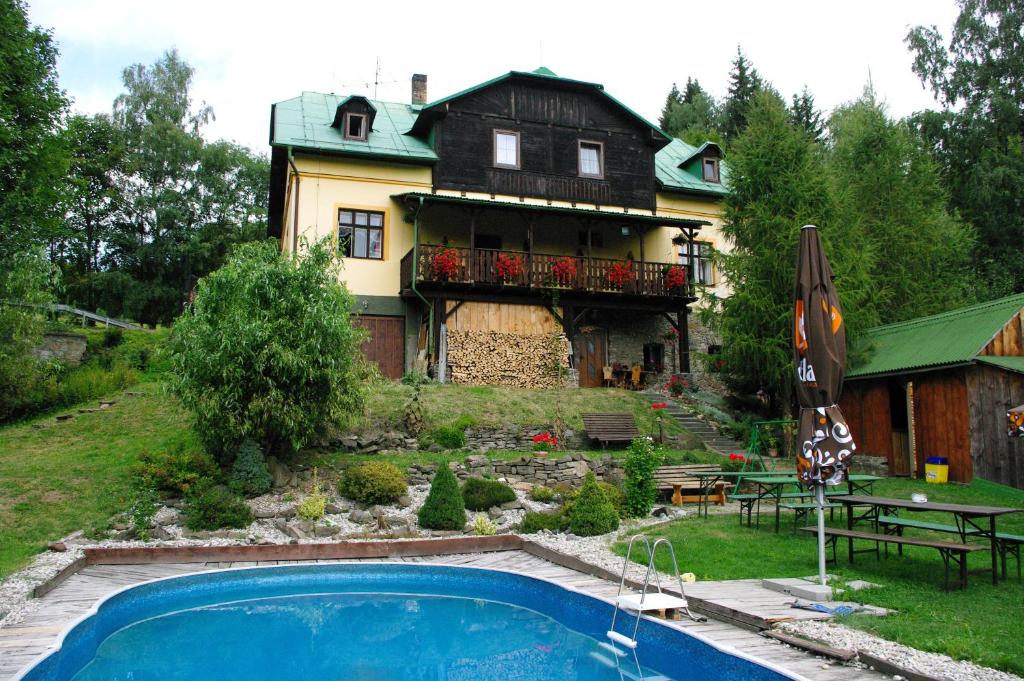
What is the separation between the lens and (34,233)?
667 inches

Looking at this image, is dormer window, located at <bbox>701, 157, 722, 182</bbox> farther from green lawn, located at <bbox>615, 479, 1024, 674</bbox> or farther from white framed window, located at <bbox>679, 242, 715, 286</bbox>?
green lawn, located at <bbox>615, 479, 1024, 674</bbox>

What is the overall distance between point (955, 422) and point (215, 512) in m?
13.9

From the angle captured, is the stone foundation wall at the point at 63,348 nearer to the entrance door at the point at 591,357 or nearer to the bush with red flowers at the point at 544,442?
the bush with red flowers at the point at 544,442

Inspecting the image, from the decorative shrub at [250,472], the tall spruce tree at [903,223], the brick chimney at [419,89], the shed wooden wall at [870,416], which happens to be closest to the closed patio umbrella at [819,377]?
the decorative shrub at [250,472]

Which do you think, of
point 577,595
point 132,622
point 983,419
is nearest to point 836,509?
point 983,419

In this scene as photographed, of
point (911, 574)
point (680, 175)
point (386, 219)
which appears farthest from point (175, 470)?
point (680, 175)

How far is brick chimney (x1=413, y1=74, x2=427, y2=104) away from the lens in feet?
91.0

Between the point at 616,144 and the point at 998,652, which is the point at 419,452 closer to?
the point at 998,652

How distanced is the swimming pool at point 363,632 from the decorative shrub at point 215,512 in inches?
87.0

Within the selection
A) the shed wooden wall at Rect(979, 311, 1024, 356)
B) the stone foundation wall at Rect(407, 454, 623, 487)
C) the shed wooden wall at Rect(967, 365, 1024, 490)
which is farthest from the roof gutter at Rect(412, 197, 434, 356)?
the shed wooden wall at Rect(979, 311, 1024, 356)

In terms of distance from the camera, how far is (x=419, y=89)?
27.9 metres

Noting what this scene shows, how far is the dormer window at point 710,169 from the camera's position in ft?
88.3

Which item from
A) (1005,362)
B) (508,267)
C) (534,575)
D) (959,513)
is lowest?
(534,575)

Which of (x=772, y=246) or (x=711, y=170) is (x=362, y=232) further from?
(x=711, y=170)
